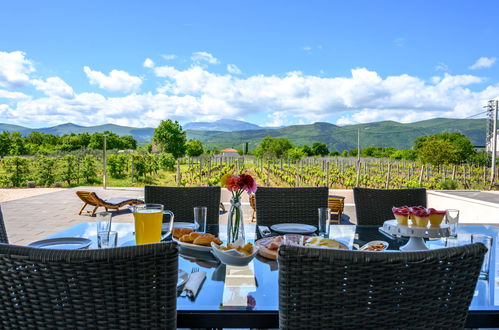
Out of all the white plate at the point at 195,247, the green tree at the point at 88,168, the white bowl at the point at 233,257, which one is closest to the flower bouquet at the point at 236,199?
the white plate at the point at 195,247

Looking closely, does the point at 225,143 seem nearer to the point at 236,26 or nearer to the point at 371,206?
the point at 236,26

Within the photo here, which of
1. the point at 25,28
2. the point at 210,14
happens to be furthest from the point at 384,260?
the point at 25,28

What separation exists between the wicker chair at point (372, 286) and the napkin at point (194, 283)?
314mm

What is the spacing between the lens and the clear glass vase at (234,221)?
1.46 metres

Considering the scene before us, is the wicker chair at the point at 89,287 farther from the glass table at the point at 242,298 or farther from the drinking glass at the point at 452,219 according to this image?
the drinking glass at the point at 452,219

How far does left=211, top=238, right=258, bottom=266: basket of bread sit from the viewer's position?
1.19 metres

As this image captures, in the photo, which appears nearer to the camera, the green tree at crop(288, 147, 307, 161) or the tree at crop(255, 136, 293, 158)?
the green tree at crop(288, 147, 307, 161)

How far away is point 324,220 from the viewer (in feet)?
5.49

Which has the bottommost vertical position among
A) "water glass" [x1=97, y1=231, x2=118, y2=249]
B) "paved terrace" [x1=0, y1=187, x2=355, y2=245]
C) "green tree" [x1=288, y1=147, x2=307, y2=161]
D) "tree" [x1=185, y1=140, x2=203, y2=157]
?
"paved terrace" [x1=0, y1=187, x2=355, y2=245]

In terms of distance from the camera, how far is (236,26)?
24875mm

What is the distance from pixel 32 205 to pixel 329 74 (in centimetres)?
5810

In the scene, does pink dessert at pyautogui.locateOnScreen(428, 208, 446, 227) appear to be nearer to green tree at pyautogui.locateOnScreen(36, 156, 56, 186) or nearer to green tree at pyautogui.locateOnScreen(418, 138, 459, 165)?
green tree at pyautogui.locateOnScreen(36, 156, 56, 186)

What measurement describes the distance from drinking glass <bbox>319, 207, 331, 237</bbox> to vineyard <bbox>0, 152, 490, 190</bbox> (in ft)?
23.4

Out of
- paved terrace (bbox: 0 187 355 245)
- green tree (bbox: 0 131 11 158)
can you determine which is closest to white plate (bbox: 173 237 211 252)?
paved terrace (bbox: 0 187 355 245)
